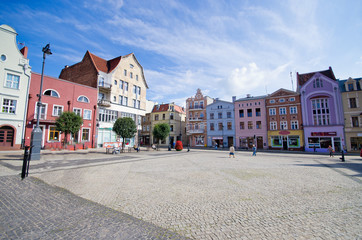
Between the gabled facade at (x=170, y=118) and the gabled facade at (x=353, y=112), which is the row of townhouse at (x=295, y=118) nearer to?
the gabled facade at (x=353, y=112)

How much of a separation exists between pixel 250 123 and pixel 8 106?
140 ft

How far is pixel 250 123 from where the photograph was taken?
40.7 metres

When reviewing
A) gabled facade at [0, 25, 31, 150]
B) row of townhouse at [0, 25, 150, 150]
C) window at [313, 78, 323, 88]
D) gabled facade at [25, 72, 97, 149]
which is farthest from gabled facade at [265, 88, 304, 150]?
gabled facade at [0, 25, 31, 150]

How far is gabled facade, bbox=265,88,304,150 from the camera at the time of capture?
35094 mm

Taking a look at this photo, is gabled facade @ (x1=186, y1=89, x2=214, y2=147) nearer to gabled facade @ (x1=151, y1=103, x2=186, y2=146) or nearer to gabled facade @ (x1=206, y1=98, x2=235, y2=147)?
gabled facade @ (x1=206, y1=98, x2=235, y2=147)

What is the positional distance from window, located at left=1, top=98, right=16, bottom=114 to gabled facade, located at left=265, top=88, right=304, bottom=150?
43.9 m

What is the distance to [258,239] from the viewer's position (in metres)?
3.27

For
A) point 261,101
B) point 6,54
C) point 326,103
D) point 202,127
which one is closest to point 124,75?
point 6,54

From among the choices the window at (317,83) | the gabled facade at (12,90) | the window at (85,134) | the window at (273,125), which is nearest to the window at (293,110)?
the window at (273,125)

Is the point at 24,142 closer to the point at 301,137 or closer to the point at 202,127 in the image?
the point at 202,127

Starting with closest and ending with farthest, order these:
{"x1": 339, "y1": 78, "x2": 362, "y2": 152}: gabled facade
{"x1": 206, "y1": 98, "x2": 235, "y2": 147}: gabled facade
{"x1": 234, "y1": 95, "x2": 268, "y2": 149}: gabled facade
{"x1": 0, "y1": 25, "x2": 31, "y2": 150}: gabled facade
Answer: {"x1": 0, "y1": 25, "x2": 31, "y2": 150}: gabled facade
{"x1": 339, "y1": 78, "x2": 362, "y2": 152}: gabled facade
{"x1": 234, "y1": 95, "x2": 268, "y2": 149}: gabled facade
{"x1": 206, "y1": 98, "x2": 235, "y2": 147}: gabled facade

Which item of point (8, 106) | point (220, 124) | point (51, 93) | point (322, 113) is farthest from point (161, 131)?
point (322, 113)

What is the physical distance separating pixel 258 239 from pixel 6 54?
101ft

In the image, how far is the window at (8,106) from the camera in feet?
68.1
